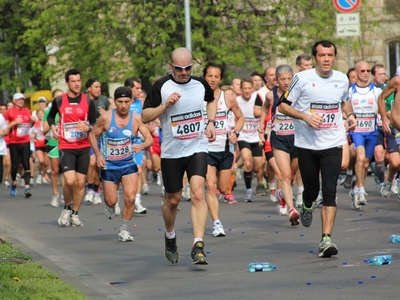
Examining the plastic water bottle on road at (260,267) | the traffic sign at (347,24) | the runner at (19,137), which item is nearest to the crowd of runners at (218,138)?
the plastic water bottle on road at (260,267)

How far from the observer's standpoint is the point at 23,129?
2297 centimetres

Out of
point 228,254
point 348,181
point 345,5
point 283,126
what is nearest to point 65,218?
point 283,126

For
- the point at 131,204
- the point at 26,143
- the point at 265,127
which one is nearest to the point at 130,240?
the point at 131,204

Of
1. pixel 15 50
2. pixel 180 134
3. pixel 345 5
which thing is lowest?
pixel 15 50

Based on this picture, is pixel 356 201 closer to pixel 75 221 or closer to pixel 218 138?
pixel 218 138

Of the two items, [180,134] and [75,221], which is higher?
[180,134]

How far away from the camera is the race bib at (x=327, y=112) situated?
10.7 m

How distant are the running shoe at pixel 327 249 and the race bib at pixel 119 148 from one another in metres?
3.73

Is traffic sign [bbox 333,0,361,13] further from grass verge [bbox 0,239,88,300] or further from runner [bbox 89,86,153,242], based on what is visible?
grass verge [bbox 0,239,88,300]

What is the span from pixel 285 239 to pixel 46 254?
2596 mm

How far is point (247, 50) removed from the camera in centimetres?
3434

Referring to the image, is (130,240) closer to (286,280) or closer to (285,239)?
(285,239)

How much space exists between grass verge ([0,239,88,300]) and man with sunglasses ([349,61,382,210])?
22.7 feet

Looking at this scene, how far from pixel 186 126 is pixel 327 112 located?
1.46 meters
